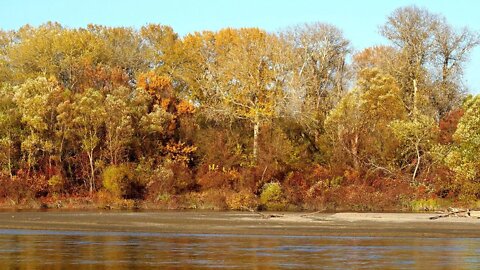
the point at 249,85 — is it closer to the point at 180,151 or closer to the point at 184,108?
the point at 184,108

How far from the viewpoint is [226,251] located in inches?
1433

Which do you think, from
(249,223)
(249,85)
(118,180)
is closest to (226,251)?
(249,223)

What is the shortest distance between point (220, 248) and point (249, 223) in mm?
15844

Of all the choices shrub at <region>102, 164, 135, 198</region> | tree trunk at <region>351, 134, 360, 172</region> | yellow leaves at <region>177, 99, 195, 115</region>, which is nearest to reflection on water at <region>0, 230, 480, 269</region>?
shrub at <region>102, 164, 135, 198</region>

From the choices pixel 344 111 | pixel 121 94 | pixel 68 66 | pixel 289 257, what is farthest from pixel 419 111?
pixel 289 257

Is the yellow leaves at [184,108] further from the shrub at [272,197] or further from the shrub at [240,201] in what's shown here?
the shrub at [272,197]

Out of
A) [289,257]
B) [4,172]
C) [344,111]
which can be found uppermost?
[344,111]

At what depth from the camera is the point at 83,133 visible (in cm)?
7806

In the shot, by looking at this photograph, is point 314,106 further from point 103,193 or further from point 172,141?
point 103,193

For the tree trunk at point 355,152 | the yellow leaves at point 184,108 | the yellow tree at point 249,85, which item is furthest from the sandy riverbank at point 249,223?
the yellow leaves at point 184,108

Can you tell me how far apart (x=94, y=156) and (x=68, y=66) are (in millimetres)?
15023

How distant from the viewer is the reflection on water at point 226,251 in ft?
105

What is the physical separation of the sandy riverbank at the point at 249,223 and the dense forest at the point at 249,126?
35.3ft

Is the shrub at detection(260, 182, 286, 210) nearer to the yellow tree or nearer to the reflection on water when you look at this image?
the yellow tree
